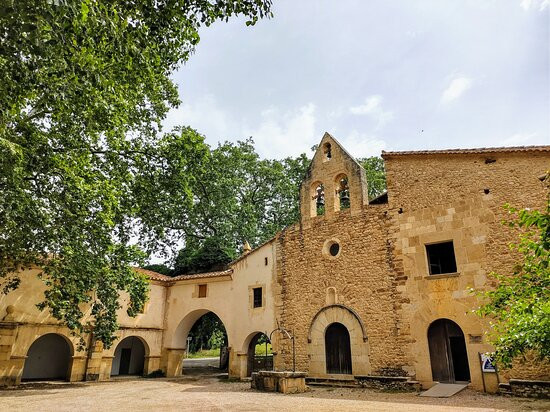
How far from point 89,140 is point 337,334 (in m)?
10.7

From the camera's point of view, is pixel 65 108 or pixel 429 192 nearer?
pixel 65 108

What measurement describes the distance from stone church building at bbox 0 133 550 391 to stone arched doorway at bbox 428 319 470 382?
3 centimetres

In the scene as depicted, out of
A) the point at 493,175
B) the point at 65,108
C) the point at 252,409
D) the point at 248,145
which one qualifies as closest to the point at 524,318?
the point at 252,409

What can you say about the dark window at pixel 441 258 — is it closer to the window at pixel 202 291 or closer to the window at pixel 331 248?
the window at pixel 331 248

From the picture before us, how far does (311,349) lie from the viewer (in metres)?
14.2

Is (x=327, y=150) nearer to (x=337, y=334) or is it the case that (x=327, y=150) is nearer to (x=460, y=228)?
(x=460, y=228)

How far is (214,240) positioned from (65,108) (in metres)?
16.3

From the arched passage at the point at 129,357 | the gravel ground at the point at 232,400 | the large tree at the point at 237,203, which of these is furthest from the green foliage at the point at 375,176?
the arched passage at the point at 129,357

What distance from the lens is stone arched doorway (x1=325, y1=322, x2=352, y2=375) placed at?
13422 millimetres

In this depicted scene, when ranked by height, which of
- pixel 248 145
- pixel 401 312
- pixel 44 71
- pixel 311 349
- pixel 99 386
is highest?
pixel 248 145

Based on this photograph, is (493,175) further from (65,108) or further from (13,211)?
(13,211)

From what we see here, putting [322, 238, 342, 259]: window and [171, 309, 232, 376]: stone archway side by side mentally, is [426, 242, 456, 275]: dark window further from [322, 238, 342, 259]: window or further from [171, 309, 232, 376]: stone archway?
[171, 309, 232, 376]: stone archway

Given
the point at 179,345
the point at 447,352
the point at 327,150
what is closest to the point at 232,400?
the point at 447,352

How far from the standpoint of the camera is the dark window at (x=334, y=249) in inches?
577
